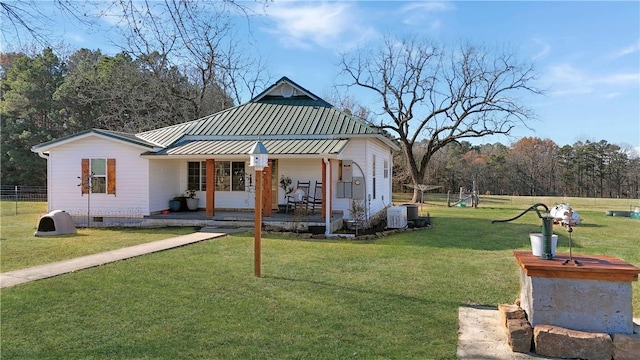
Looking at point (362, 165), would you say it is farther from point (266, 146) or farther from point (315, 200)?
point (266, 146)

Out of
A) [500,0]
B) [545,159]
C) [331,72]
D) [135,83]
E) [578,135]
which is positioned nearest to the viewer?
[500,0]

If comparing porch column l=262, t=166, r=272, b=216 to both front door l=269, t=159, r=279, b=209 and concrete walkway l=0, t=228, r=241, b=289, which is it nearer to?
front door l=269, t=159, r=279, b=209

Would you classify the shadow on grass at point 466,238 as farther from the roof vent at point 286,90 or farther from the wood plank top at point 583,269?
the roof vent at point 286,90

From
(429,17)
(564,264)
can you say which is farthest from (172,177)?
(564,264)

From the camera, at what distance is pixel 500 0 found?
9797 millimetres

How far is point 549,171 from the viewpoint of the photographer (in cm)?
4156

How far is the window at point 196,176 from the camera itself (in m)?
15.7

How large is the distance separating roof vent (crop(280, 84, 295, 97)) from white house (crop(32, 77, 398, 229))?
85 cm

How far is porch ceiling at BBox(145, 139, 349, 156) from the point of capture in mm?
12305

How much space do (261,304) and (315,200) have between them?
9.37 m

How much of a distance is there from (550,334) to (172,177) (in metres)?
13.7

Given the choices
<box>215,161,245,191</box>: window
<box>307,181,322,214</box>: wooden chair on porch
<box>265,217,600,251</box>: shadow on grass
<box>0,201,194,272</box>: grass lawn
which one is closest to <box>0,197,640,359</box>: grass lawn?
<box>0,201,194,272</box>: grass lawn

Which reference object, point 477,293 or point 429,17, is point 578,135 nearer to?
point 429,17

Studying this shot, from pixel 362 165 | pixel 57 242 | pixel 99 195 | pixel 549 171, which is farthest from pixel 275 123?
pixel 549 171
